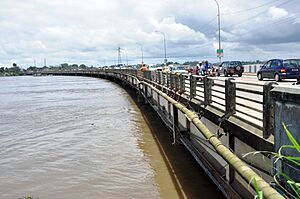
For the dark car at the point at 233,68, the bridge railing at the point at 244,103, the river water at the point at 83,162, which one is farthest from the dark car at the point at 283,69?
the bridge railing at the point at 244,103

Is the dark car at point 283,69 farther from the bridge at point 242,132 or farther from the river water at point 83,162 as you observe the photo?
the bridge at point 242,132

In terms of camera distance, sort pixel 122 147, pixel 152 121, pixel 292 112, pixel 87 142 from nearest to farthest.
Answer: pixel 292 112, pixel 122 147, pixel 87 142, pixel 152 121

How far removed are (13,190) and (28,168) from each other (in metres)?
1.72

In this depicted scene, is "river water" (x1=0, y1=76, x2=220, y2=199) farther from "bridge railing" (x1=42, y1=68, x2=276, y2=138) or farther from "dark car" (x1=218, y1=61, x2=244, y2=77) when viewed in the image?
"dark car" (x1=218, y1=61, x2=244, y2=77)

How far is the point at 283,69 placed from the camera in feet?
69.5

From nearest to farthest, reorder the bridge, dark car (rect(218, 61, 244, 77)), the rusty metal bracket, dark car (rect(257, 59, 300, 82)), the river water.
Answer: the bridge < the rusty metal bracket < the river water < dark car (rect(257, 59, 300, 82)) < dark car (rect(218, 61, 244, 77))

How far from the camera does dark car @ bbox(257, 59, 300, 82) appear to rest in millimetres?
20938

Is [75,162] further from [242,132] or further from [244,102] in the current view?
[242,132]

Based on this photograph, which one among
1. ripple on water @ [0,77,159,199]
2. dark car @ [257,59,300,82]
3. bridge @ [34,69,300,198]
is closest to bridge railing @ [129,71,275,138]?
bridge @ [34,69,300,198]

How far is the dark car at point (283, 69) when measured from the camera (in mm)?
20938

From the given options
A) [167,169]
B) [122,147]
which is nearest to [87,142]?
[122,147]

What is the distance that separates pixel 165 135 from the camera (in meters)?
14.2

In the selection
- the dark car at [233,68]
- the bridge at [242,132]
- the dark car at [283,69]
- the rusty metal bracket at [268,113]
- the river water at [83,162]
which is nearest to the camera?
the bridge at [242,132]

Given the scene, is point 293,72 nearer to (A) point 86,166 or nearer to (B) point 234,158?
(A) point 86,166
